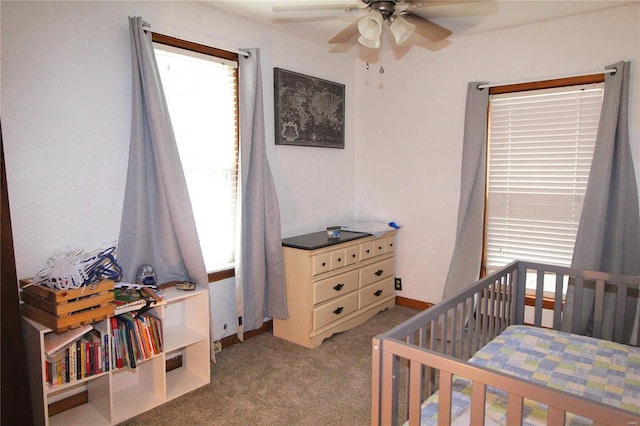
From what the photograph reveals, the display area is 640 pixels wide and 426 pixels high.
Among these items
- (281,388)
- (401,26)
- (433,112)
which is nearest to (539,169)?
(433,112)

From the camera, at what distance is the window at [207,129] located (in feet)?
8.81

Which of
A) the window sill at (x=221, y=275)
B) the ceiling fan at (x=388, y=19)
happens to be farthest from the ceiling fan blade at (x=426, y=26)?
the window sill at (x=221, y=275)

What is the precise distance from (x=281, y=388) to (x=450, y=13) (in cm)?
269

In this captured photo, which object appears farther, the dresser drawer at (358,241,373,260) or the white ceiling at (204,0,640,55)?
the dresser drawer at (358,241,373,260)

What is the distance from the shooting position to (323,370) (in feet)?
9.03

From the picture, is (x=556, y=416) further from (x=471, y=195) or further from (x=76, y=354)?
(x=471, y=195)

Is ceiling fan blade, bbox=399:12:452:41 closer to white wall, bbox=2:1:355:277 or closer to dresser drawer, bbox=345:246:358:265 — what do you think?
white wall, bbox=2:1:355:277

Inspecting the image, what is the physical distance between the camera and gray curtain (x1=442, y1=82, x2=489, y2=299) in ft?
11.2

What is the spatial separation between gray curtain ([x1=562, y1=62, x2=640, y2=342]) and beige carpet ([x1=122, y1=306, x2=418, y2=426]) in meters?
1.63

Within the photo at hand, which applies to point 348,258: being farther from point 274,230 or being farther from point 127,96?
point 127,96

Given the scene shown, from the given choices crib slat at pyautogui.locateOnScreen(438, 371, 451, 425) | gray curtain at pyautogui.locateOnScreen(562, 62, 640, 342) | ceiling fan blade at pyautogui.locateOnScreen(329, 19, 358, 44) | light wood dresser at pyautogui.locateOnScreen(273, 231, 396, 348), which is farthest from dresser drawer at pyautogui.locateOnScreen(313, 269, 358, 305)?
crib slat at pyautogui.locateOnScreen(438, 371, 451, 425)

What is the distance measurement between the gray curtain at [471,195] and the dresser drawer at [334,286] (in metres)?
0.84

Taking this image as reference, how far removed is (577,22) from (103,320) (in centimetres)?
364

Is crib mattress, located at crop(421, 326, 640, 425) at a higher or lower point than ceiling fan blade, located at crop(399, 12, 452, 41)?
lower
